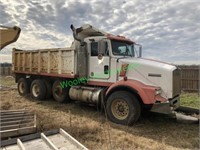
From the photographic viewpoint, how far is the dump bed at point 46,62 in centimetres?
800

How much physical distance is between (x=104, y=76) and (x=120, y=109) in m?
1.48

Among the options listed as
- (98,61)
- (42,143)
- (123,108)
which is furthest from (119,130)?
(98,61)

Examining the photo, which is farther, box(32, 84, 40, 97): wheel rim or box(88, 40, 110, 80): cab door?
box(32, 84, 40, 97): wheel rim

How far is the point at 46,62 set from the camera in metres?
9.09

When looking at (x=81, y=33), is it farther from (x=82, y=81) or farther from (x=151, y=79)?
(x=151, y=79)

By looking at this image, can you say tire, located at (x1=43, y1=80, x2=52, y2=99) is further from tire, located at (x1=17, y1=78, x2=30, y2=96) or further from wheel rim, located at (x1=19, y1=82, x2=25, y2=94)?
wheel rim, located at (x1=19, y1=82, x2=25, y2=94)

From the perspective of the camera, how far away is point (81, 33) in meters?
7.90

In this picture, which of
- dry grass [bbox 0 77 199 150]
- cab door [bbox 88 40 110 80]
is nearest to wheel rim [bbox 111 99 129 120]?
dry grass [bbox 0 77 199 150]

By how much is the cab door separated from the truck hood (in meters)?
0.77

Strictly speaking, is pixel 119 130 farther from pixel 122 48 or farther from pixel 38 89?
pixel 38 89

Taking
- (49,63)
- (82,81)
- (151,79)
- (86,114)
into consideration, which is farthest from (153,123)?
(49,63)

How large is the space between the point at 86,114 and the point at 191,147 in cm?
361

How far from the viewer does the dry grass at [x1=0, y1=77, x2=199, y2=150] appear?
466cm

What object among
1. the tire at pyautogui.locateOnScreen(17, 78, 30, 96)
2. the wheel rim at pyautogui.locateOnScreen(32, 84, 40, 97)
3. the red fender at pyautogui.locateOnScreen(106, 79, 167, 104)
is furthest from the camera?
the tire at pyautogui.locateOnScreen(17, 78, 30, 96)
